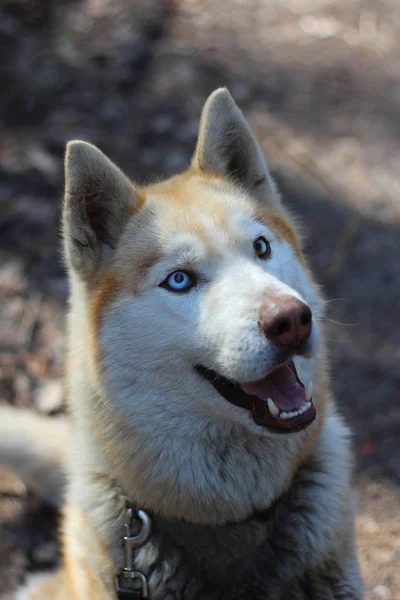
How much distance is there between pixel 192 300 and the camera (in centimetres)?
244

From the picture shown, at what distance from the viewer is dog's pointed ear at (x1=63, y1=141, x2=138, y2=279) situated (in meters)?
2.52

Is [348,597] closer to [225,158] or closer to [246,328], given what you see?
[246,328]

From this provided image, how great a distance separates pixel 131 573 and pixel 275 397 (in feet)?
2.84

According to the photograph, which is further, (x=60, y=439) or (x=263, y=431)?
(x=60, y=439)

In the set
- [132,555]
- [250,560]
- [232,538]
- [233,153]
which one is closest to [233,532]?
[232,538]

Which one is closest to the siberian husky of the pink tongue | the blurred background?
the pink tongue

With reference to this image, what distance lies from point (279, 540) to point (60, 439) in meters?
1.33

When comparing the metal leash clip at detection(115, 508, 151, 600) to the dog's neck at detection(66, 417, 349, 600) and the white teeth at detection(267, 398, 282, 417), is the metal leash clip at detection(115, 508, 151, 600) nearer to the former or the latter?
the dog's neck at detection(66, 417, 349, 600)

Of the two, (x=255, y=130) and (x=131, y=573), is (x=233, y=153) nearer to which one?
(x=131, y=573)

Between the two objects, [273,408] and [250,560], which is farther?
[250,560]

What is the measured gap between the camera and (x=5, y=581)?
3508 mm

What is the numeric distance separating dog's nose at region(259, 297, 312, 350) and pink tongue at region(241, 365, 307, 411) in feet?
0.73

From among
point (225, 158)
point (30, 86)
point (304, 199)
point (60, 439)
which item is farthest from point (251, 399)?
point (30, 86)

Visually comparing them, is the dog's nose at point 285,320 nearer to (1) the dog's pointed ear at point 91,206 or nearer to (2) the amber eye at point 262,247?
(2) the amber eye at point 262,247
